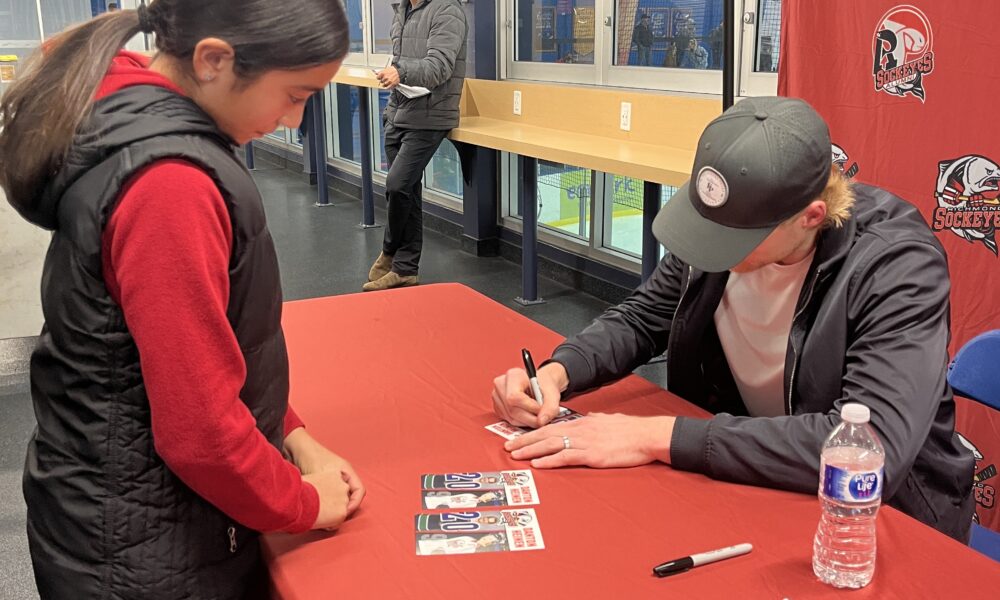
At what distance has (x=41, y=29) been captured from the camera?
161 inches

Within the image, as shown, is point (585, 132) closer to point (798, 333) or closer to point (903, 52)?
point (903, 52)

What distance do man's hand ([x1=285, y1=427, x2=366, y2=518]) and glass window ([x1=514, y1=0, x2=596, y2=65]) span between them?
3.70 m

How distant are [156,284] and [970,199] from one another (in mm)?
Result: 2079

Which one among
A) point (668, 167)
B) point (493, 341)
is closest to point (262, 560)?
point (493, 341)

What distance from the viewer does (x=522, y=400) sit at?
136cm

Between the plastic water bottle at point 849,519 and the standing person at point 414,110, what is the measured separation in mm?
3744

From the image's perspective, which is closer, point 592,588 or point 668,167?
point 592,588

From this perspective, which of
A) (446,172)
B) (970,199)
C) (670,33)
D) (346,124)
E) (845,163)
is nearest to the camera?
(970,199)

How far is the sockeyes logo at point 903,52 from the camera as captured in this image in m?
2.29

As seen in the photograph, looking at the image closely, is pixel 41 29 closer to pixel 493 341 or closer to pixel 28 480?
pixel 493 341

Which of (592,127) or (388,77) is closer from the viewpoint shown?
(592,127)

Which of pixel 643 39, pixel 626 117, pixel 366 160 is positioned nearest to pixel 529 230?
pixel 626 117

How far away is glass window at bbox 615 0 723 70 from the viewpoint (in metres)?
3.86

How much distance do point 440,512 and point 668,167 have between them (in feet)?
7.49
